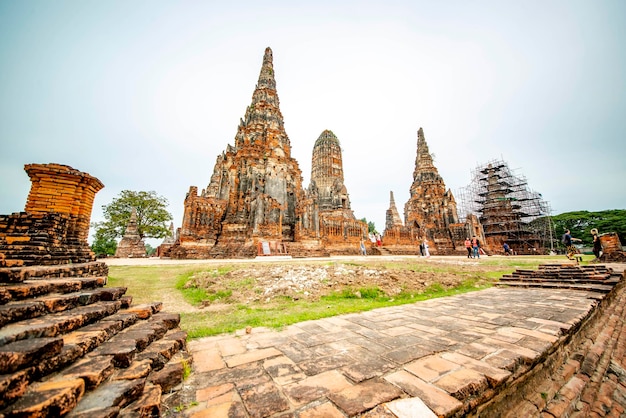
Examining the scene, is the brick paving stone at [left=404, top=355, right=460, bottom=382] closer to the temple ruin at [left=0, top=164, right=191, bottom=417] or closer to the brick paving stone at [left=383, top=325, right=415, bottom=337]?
the brick paving stone at [left=383, top=325, right=415, bottom=337]

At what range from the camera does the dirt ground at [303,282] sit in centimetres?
537

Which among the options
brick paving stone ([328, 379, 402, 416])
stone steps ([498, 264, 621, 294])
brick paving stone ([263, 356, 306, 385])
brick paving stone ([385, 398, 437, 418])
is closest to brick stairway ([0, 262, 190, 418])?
brick paving stone ([263, 356, 306, 385])

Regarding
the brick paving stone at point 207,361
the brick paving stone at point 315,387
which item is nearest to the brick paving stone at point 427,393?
the brick paving stone at point 315,387

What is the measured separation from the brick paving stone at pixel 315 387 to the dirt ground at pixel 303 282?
3311mm

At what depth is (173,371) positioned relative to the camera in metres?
1.92

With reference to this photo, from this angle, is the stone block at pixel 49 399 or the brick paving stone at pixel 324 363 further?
the brick paving stone at pixel 324 363

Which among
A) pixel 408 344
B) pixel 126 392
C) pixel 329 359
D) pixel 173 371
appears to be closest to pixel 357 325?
pixel 408 344

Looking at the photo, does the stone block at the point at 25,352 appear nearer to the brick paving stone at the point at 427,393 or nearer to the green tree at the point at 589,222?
the brick paving stone at the point at 427,393

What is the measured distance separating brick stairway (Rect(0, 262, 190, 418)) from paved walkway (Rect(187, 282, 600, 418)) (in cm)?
30

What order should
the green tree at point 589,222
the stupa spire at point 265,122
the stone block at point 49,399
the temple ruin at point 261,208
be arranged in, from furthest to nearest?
the green tree at point 589,222 → the stupa spire at point 265,122 → the temple ruin at point 261,208 → the stone block at point 49,399

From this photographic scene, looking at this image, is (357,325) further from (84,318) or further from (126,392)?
(84,318)

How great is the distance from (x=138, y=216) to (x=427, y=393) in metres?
33.1

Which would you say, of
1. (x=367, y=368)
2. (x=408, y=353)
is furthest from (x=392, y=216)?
(x=367, y=368)

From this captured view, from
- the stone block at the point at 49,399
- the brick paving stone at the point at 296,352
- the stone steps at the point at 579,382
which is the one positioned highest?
the stone block at the point at 49,399
